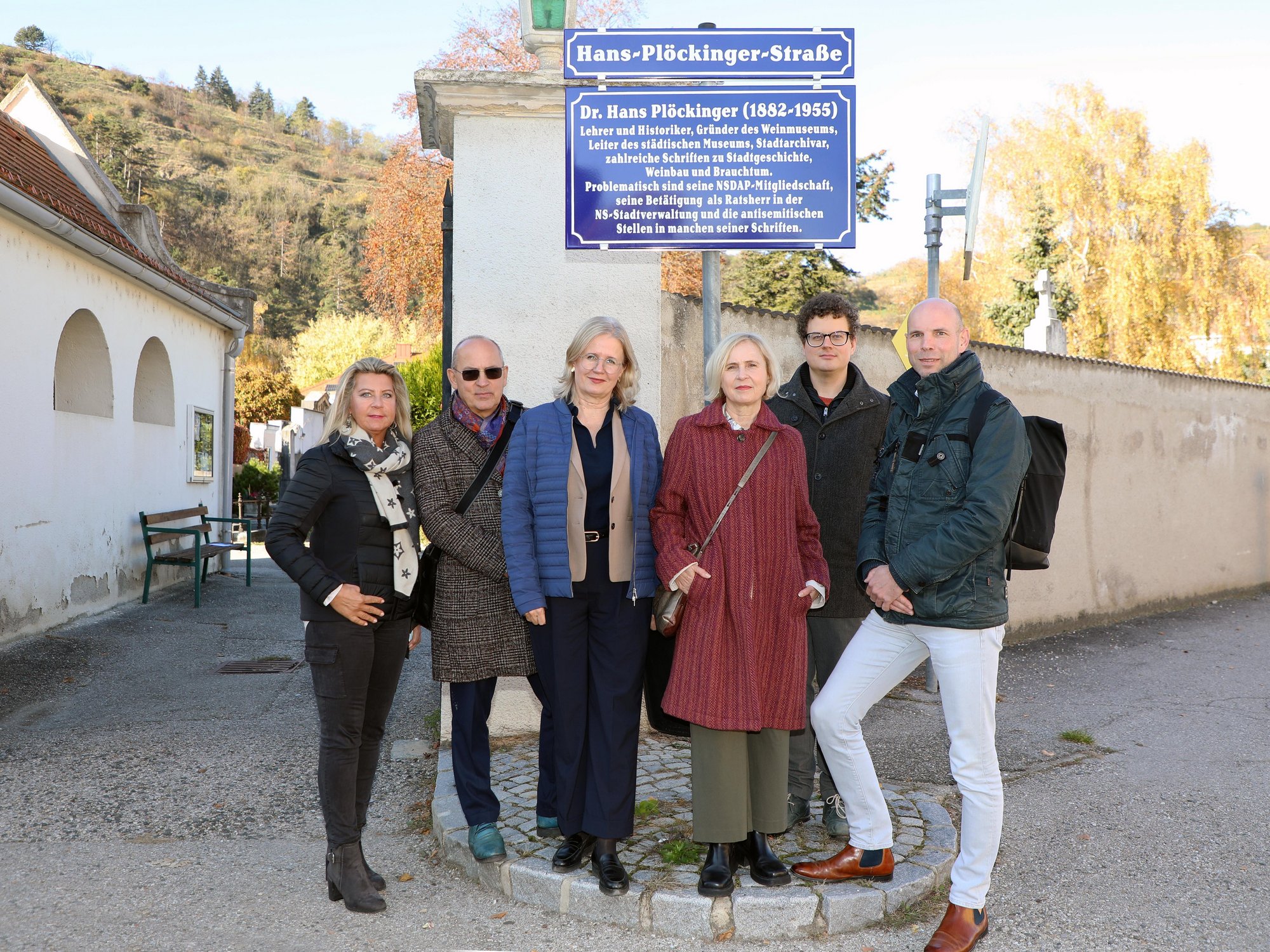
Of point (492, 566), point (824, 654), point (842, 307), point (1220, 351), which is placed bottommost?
point (824, 654)

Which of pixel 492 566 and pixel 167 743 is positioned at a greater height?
pixel 492 566

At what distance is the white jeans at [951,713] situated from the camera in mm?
3033

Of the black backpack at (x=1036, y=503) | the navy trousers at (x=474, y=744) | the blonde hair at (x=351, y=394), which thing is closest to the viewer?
the black backpack at (x=1036, y=503)

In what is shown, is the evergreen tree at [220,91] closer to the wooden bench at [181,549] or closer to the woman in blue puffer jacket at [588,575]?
the wooden bench at [181,549]

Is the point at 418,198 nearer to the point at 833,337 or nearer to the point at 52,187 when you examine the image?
the point at 52,187

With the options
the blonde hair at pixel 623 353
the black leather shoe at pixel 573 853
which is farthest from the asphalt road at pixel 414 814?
the blonde hair at pixel 623 353

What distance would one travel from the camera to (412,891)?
3.53 metres

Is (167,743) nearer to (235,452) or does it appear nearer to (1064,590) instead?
(1064,590)

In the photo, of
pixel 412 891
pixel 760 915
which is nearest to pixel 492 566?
pixel 412 891

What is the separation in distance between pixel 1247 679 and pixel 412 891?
21.1ft

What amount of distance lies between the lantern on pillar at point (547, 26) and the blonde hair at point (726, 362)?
250 centimetres

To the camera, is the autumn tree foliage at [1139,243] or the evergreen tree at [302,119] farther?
the evergreen tree at [302,119]

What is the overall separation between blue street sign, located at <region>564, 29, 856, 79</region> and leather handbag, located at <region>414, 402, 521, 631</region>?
185cm

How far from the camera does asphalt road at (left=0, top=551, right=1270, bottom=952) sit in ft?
10.5
